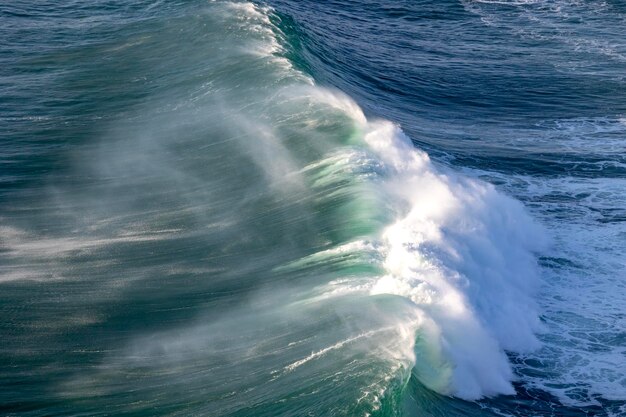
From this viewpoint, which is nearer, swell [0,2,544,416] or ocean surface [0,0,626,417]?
swell [0,2,544,416]

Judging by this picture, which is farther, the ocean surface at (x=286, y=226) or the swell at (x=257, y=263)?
the ocean surface at (x=286, y=226)

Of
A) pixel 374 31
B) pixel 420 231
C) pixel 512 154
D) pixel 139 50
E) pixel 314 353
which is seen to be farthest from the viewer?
pixel 374 31

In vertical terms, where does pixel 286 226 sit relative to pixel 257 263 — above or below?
above

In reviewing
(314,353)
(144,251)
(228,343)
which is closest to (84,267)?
(144,251)

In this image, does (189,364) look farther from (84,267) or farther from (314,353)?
(84,267)

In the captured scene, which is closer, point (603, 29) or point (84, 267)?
point (84, 267)

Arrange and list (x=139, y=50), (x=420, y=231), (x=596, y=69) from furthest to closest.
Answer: (x=596, y=69), (x=139, y=50), (x=420, y=231)

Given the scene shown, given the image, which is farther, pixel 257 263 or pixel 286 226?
pixel 286 226

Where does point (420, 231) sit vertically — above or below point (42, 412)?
above
